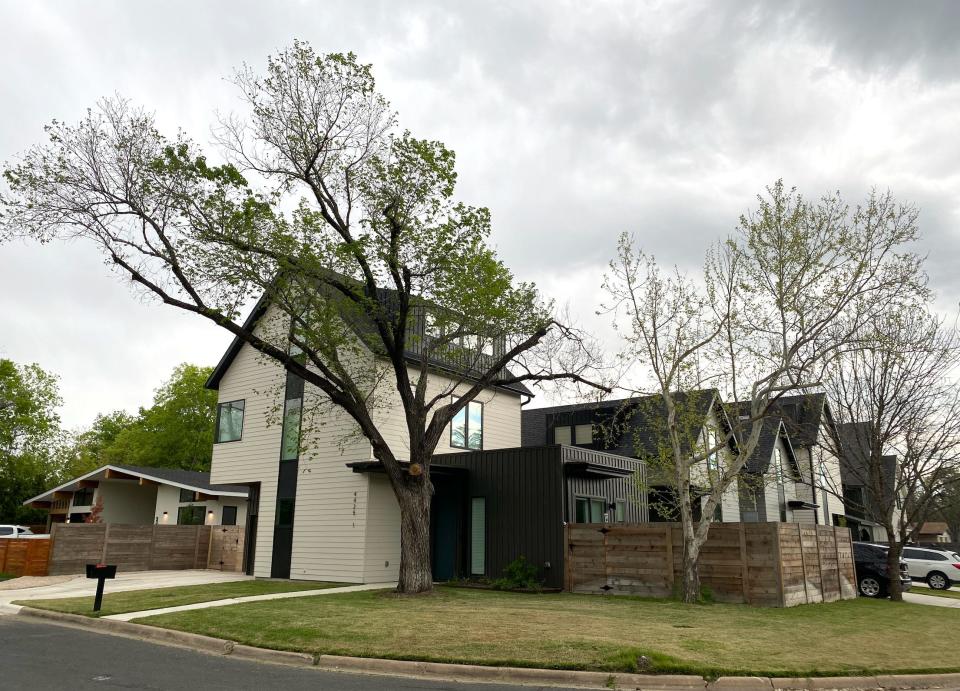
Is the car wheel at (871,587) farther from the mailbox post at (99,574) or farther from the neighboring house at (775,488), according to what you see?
the mailbox post at (99,574)

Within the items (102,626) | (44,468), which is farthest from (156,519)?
(102,626)

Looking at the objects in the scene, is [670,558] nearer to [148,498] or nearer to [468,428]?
[468,428]

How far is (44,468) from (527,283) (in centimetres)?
4589

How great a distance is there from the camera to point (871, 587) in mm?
21625

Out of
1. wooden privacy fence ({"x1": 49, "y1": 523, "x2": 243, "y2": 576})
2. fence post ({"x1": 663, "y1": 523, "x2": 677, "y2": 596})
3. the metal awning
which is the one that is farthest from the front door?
wooden privacy fence ({"x1": 49, "y1": 523, "x2": 243, "y2": 576})

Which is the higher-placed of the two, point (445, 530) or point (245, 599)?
point (445, 530)

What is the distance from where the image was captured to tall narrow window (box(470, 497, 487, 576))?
20.6 m

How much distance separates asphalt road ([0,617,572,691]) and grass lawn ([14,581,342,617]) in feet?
10.3

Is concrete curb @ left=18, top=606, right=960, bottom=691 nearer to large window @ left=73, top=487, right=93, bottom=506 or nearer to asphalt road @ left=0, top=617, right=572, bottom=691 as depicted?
asphalt road @ left=0, top=617, right=572, bottom=691

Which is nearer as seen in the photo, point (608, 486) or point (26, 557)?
point (608, 486)

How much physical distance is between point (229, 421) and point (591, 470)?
1365 centimetres

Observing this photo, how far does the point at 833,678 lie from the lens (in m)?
8.46

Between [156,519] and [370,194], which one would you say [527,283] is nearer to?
[370,194]

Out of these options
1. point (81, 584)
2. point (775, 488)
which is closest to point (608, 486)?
point (81, 584)
